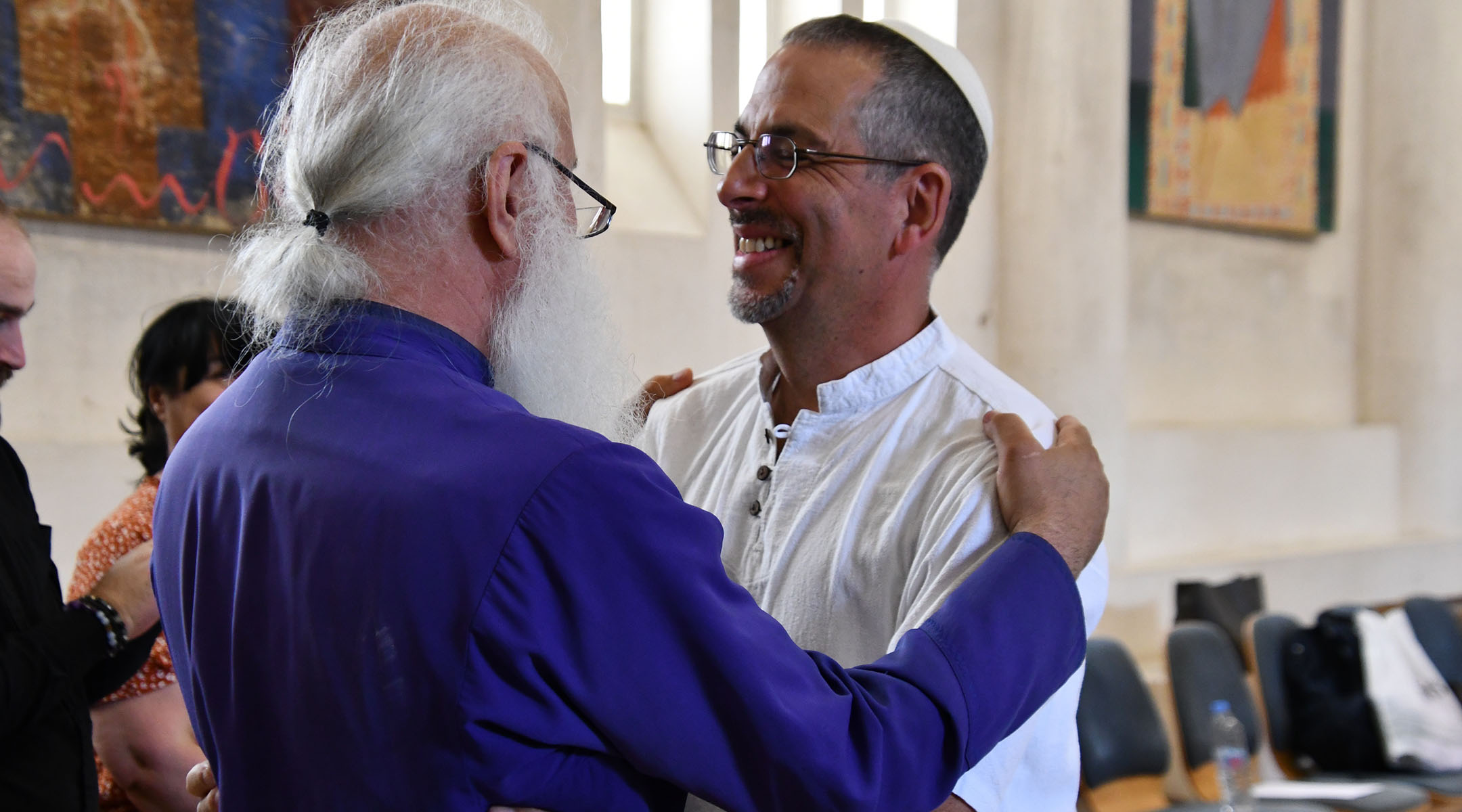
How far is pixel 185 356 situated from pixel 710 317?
10.6ft

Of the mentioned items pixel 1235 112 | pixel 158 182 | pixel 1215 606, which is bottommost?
pixel 1215 606

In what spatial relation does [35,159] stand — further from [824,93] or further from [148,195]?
[824,93]

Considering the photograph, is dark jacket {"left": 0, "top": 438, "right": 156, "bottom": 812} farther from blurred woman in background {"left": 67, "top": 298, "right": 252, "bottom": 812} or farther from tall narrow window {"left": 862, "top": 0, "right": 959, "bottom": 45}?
tall narrow window {"left": 862, "top": 0, "right": 959, "bottom": 45}

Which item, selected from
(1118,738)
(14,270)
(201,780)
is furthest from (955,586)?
(1118,738)

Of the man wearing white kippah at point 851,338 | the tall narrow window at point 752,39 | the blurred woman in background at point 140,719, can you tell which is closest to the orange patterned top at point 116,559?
the blurred woman in background at point 140,719

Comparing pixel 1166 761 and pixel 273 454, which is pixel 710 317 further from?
pixel 273 454

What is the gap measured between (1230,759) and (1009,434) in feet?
11.8

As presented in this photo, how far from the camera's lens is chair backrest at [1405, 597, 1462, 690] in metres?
6.14

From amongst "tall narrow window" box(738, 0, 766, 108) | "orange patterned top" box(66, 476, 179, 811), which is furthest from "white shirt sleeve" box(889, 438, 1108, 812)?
"tall narrow window" box(738, 0, 766, 108)

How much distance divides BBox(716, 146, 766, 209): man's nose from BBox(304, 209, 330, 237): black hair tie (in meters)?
0.83

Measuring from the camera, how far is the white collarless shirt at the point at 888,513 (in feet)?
5.80

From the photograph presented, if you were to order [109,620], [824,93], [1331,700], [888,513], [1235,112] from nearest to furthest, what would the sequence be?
[888,513]
[824,93]
[109,620]
[1331,700]
[1235,112]

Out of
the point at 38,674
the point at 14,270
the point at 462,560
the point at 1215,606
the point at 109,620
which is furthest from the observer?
the point at 1215,606

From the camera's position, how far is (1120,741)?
16.1 ft
